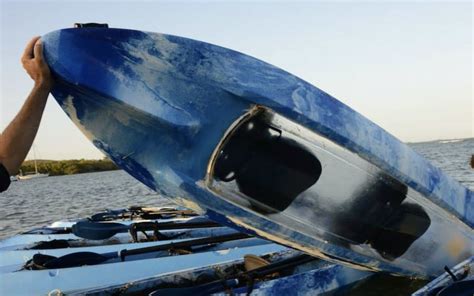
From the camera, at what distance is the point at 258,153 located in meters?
4.04

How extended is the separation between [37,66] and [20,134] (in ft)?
1.83

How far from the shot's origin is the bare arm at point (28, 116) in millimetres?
3264

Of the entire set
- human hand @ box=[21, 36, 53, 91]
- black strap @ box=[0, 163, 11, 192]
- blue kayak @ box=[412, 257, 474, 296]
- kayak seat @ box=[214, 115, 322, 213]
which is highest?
human hand @ box=[21, 36, 53, 91]

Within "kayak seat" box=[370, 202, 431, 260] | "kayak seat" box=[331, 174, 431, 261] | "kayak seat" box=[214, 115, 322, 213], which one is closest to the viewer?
→ "kayak seat" box=[214, 115, 322, 213]

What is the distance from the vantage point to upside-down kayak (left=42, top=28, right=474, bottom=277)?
3.65 meters

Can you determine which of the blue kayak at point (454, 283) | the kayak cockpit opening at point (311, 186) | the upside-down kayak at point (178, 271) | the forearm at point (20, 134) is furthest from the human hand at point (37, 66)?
the blue kayak at point (454, 283)

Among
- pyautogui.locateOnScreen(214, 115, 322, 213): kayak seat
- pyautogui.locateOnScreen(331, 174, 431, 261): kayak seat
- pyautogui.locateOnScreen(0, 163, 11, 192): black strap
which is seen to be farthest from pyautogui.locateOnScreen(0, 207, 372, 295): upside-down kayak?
pyautogui.locateOnScreen(0, 163, 11, 192): black strap

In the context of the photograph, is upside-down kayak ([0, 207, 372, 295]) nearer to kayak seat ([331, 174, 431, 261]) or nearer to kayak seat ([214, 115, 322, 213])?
kayak seat ([331, 174, 431, 261])

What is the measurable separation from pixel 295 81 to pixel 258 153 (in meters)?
0.67

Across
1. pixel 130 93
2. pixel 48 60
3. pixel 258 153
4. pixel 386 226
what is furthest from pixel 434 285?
pixel 48 60

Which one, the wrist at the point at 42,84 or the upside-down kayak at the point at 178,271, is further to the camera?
the upside-down kayak at the point at 178,271

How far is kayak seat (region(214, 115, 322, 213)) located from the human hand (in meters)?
1.44

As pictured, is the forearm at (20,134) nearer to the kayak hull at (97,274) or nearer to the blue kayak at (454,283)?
the kayak hull at (97,274)

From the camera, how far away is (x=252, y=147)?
3.99 meters
